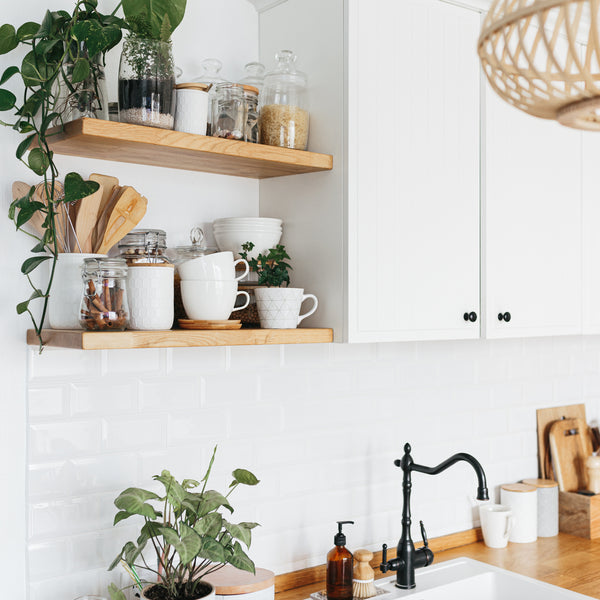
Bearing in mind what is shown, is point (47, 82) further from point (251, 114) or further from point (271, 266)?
point (271, 266)

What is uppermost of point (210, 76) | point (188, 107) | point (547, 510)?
point (210, 76)

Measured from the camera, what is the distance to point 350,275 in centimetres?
175

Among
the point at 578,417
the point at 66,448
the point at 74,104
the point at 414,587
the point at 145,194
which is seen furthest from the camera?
the point at 578,417

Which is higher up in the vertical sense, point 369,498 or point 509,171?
point 509,171

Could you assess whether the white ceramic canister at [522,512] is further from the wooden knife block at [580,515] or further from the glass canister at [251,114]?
the glass canister at [251,114]

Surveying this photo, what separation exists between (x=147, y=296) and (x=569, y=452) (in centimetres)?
190

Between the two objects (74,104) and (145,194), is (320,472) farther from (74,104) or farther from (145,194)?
(74,104)

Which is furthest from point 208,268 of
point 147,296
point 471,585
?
point 471,585

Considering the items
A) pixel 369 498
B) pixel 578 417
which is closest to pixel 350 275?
pixel 369 498

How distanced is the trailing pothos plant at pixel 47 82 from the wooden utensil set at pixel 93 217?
0.02m

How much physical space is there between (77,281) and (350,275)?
62 cm

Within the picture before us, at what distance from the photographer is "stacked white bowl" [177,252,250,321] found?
1604 millimetres

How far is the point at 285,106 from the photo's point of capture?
179 cm

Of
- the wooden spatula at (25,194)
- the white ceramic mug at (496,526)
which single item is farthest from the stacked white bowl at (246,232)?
the white ceramic mug at (496,526)
